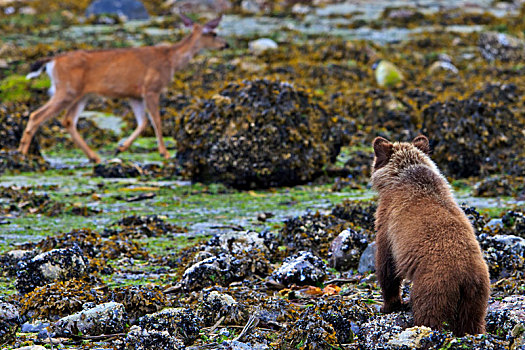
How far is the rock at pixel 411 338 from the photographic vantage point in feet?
11.4

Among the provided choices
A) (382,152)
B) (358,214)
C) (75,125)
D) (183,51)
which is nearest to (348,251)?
(382,152)

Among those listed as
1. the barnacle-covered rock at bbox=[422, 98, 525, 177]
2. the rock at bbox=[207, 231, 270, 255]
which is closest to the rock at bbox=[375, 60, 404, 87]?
the barnacle-covered rock at bbox=[422, 98, 525, 177]

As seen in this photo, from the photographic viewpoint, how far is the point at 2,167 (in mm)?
11180

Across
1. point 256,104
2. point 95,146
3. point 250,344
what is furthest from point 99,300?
point 95,146

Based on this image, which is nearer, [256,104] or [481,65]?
[256,104]

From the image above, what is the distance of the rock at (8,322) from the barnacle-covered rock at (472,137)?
759cm

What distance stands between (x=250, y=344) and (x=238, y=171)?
577 cm

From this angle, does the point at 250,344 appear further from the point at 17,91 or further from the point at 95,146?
the point at 17,91

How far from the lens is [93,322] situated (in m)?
4.43

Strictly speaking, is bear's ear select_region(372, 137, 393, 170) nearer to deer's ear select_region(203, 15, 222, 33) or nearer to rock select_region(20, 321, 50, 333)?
rock select_region(20, 321, 50, 333)

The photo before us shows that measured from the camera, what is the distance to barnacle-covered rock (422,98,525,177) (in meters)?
10.3

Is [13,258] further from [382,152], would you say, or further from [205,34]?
[205,34]

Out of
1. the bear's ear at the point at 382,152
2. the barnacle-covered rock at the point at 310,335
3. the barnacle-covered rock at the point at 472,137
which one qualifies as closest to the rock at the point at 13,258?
the barnacle-covered rock at the point at 310,335

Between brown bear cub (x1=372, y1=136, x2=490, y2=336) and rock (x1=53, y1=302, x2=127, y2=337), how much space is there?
6.04 ft
